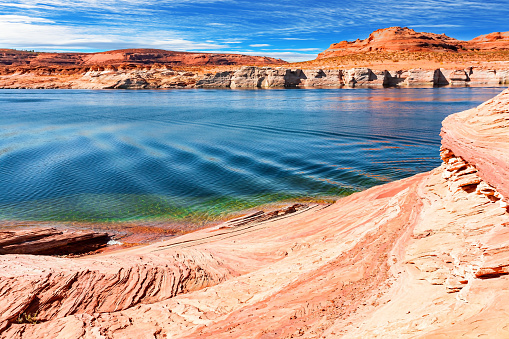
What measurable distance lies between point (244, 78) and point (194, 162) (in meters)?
75.0

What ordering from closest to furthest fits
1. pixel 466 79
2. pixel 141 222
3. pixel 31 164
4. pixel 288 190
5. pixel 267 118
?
pixel 141 222, pixel 288 190, pixel 31 164, pixel 267 118, pixel 466 79

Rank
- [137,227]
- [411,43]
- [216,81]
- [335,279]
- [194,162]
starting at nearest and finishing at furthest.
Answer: [335,279] < [137,227] < [194,162] < [216,81] < [411,43]

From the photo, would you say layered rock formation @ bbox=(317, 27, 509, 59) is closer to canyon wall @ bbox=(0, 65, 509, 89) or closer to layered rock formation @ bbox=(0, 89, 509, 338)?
canyon wall @ bbox=(0, 65, 509, 89)

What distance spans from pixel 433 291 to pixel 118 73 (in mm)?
107027

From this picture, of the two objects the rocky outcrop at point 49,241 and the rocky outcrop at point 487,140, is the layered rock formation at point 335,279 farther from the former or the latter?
the rocky outcrop at point 49,241

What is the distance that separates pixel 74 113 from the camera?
4144 centimetres

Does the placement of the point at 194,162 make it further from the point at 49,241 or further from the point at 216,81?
the point at 216,81

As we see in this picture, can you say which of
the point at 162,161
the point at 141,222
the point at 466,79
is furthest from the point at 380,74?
the point at 141,222

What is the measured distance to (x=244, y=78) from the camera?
90875 mm

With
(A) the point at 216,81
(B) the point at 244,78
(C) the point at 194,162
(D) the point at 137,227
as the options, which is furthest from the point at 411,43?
(D) the point at 137,227

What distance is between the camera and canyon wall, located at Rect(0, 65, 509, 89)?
7919 cm

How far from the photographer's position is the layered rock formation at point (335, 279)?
191 inches

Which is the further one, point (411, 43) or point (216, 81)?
point (411, 43)

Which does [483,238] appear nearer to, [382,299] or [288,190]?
[382,299]
